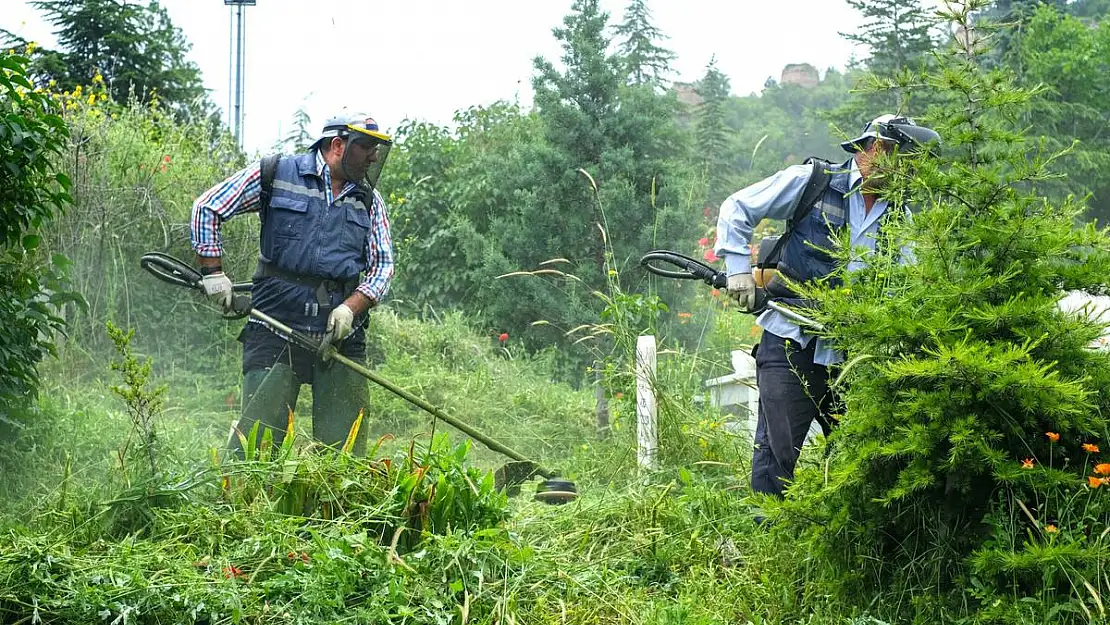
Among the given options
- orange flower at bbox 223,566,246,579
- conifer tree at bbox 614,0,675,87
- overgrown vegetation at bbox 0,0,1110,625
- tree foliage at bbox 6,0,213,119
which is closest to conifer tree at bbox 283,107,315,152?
tree foliage at bbox 6,0,213,119

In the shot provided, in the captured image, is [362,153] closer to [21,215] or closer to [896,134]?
[21,215]

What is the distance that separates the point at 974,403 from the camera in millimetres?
3260

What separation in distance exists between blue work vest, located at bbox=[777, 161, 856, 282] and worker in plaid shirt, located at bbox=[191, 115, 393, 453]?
79.6 inches

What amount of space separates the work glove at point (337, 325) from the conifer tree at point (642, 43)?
77.2 ft

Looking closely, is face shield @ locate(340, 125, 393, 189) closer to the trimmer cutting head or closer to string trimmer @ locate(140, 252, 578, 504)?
string trimmer @ locate(140, 252, 578, 504)

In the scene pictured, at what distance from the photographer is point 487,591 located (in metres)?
3.40

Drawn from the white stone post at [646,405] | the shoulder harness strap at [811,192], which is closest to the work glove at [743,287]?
the shoulder harness strap at [811,192]

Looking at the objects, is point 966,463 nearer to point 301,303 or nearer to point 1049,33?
point 301,303

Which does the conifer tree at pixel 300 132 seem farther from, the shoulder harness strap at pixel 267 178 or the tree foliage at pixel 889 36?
the tree foliage at pixel 889 36

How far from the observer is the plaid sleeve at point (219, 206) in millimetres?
5633

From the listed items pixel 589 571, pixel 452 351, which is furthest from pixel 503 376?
pixel 589 571

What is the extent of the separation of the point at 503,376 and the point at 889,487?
5854 millimetres

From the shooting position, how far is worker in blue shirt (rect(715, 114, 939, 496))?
479 cm

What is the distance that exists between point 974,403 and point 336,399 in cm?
337
